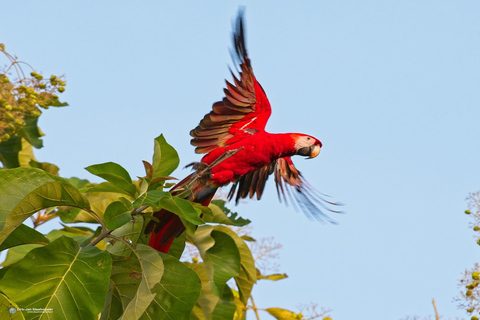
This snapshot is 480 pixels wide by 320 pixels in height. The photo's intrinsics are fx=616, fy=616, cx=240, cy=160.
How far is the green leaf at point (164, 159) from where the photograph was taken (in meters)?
2.28

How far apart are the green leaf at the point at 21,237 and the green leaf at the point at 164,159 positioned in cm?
48

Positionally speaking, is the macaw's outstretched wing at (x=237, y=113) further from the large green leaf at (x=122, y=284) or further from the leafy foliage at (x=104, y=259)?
the large green leaf at (x=122, y=284)

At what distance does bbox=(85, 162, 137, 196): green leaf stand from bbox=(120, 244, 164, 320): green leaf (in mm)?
221

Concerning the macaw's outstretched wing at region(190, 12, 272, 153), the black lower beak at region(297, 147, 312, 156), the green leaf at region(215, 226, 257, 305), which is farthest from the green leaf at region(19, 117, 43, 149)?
the black lower beak at region(297, 147, 312, 156)

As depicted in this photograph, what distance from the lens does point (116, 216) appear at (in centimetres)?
203

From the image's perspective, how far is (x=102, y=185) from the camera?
2.20 meters

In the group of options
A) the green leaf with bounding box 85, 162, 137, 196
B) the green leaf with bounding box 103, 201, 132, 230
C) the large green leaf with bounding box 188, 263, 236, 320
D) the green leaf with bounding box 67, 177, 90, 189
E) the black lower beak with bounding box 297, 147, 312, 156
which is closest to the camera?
the green leaf with bounding box 103, 201, 132, 230

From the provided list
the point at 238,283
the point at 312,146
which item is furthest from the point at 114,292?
the point at 312,146

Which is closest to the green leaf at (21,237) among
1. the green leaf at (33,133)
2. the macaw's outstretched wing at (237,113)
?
the macaw's outstretched wing at (237,113)

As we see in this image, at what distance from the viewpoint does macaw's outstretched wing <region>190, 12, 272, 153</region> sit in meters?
3.04

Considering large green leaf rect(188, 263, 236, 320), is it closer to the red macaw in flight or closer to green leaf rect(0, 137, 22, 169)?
the red macaw in flight

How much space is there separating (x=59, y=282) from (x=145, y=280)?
0.28m

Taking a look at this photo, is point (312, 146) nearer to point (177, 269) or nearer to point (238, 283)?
point (238, 283)

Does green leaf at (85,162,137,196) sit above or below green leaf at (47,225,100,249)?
above
